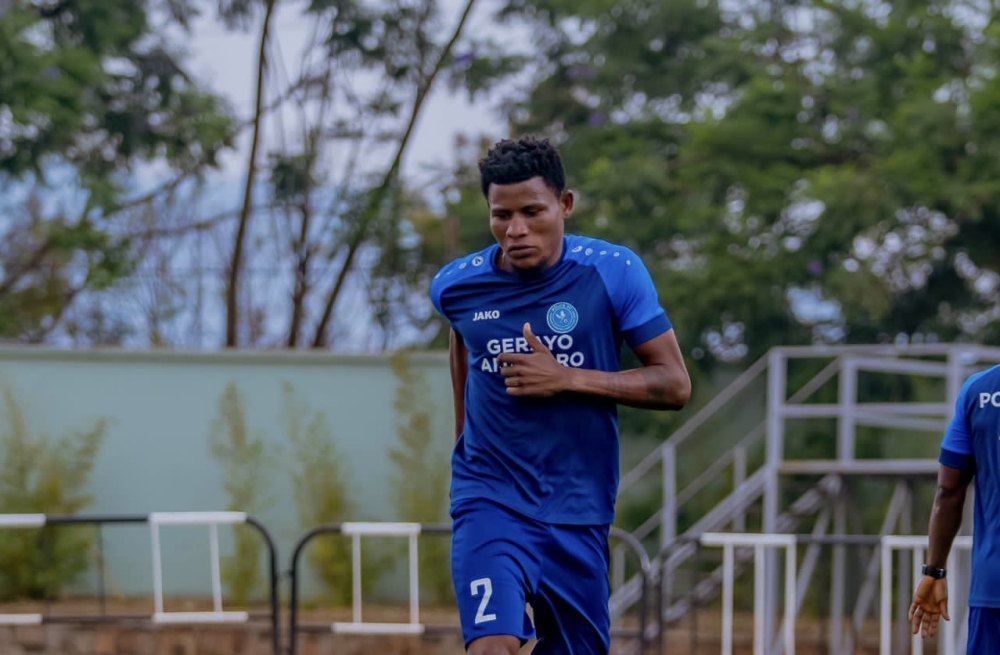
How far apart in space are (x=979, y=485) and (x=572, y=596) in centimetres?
127

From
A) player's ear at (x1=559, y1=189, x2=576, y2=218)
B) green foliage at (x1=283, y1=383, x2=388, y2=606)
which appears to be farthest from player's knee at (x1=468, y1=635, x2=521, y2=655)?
green foliage at (x1=283, y1=383, x2=388, y2=606)

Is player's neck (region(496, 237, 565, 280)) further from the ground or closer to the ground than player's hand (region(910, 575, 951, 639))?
further from the ground

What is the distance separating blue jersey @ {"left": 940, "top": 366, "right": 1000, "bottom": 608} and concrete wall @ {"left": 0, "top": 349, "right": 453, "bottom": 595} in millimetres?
10326

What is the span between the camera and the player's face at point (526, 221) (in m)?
4.72

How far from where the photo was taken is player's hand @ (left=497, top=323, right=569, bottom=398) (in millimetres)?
4590

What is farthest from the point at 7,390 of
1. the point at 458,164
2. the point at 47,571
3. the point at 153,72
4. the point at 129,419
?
the point at 458,164

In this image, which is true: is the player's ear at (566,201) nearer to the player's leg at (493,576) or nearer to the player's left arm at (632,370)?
the player's left arm at (632,370)

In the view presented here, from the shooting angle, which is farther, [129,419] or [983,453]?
[129,419]

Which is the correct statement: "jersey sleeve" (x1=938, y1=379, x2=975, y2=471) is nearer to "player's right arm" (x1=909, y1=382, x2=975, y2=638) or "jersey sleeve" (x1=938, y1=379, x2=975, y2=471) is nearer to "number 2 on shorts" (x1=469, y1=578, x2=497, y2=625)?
"player's right arm" (x1=909, y1=382, x2=975, y2=638)

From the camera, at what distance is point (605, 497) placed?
189 inches

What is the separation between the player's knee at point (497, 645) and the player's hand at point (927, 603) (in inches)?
55.5

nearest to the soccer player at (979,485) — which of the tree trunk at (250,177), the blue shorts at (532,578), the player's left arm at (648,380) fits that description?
the player's left arm at (648,380)

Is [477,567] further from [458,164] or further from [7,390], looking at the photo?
[458,164]

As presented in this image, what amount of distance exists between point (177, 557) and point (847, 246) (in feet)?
22.0
